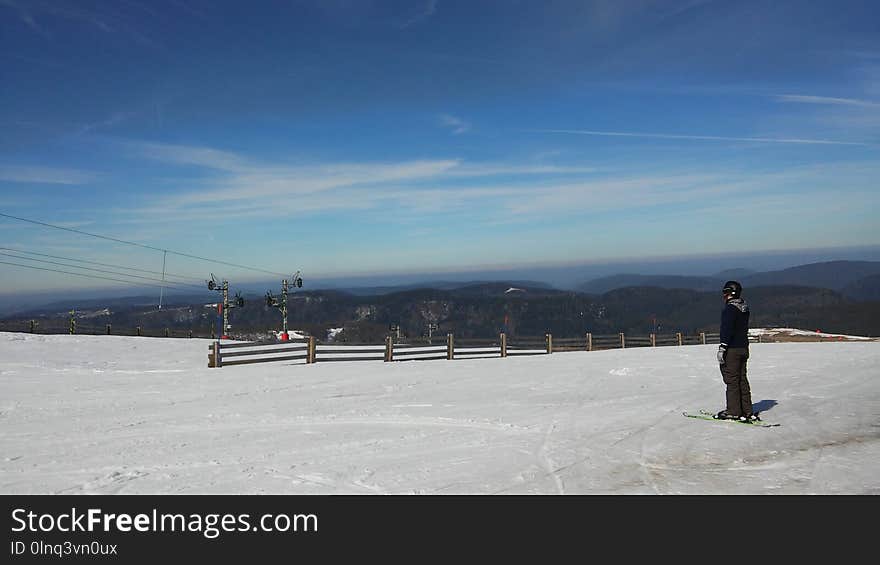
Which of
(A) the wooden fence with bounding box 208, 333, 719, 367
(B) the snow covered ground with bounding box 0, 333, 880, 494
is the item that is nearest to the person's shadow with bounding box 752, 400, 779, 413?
(B) the snow covered ground with bounding box 0, 333, 880, 494

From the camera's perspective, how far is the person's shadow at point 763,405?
11.9 m

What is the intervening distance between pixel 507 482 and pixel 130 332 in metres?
41.6

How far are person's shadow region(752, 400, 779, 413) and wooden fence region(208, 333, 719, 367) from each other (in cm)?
1422

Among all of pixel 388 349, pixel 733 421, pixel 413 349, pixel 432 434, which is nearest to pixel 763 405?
pixel 733 421

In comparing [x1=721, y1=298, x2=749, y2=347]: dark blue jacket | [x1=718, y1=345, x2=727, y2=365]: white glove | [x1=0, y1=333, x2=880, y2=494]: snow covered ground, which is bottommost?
[x1=0, y1=333, x2=880, y2=494]: snow covered ground

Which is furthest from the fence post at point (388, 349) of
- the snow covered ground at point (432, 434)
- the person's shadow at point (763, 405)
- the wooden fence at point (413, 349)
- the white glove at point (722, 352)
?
the white glove at point (722, 352)

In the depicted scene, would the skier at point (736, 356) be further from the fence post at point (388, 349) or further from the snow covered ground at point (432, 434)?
the fence post at point (388, 349)

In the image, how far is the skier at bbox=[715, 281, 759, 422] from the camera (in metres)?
10.3

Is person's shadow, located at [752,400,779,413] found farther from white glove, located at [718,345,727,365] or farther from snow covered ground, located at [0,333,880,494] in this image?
white glove, located at [718,345,727,365]

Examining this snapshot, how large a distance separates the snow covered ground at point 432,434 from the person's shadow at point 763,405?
0.08 meters

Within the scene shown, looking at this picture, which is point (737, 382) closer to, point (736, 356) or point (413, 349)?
point (736, 356)
